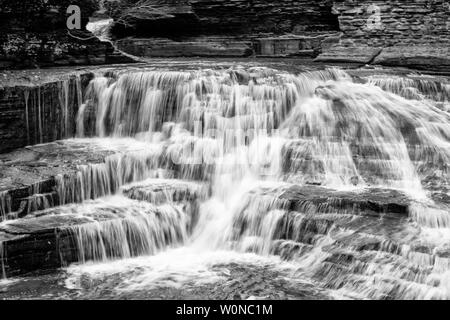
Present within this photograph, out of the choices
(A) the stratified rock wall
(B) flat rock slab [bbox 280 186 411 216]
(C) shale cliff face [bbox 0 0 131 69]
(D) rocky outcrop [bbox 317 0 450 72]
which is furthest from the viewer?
(A) the stratified rock wall

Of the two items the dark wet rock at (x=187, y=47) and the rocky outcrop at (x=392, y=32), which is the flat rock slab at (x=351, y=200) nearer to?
the rocky outcrop at (x=392, y=32)

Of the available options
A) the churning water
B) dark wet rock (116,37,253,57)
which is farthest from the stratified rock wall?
dark wet rock (116,37,253,57)

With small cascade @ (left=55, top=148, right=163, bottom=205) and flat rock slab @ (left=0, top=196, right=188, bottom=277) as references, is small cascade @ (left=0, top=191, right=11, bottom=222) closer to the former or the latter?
flat rock slab @ (left=0, top=196, right=188, bottom=277)

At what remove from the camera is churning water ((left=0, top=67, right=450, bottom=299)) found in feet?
29.9

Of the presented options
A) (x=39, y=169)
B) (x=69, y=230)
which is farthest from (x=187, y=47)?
(x=69, y=230)

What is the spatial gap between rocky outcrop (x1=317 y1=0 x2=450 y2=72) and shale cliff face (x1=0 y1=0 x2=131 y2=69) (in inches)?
242

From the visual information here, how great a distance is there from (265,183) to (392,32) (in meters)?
7.42

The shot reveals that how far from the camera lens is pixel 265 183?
11.4 metres

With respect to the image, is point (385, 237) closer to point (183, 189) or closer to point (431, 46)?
point (183, 189)

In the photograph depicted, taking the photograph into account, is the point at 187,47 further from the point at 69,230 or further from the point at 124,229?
the point at 69,230

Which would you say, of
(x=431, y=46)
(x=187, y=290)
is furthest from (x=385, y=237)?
(x=431, y=46)

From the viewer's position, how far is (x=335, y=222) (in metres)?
9.73

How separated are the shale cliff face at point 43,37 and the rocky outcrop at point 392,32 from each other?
6148 mm
